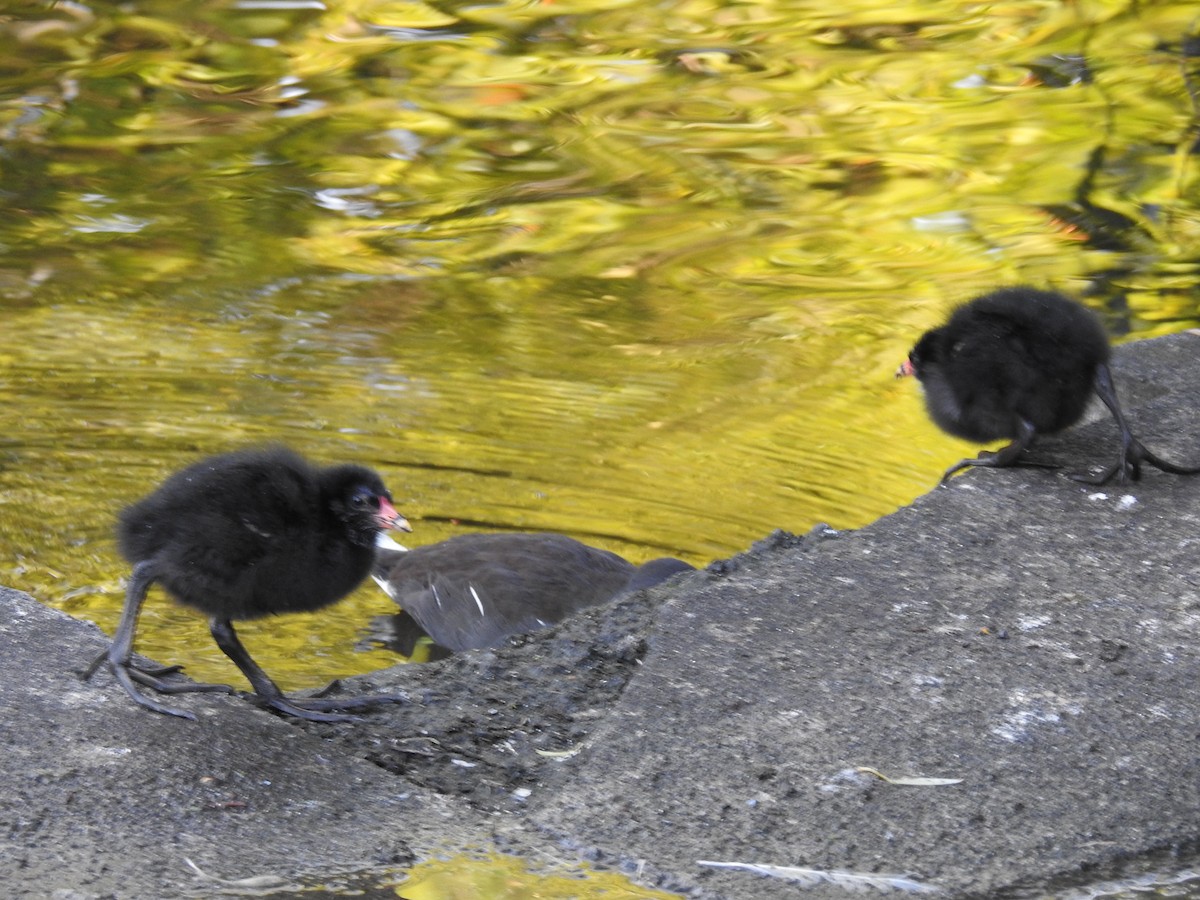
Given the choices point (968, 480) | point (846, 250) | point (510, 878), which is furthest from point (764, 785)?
point (846, 250)

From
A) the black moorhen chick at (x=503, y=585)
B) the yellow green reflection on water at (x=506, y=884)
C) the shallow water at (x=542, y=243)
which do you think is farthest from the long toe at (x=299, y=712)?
the black moorhen chick at (x=503, y=585)

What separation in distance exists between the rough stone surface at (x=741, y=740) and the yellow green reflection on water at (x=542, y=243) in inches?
52.0

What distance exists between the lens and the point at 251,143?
11055 mm

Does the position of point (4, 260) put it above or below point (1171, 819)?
below

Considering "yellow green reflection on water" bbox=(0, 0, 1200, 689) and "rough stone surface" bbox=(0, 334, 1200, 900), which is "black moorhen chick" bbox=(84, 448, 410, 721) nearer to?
"rough stone surface" bbox=(0, 334, 1200, 900)

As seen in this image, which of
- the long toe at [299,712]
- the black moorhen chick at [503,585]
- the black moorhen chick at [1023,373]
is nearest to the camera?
the long toe at [299,712]

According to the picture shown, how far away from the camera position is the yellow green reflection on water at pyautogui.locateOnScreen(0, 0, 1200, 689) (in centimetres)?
661

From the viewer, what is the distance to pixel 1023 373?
4.82 metres

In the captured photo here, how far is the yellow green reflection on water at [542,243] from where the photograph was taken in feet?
21.7

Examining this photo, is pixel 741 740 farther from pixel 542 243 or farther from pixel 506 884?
pixel 542 243

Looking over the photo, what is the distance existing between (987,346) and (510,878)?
2506mm

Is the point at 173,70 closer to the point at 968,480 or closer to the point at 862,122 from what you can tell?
the point at 862,122

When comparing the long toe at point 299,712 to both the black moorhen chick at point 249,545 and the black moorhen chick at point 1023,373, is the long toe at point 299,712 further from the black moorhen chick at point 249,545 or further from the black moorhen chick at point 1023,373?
the black moorhen chick at point 1023,373

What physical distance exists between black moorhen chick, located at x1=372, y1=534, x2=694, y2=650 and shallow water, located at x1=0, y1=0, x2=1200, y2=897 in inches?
9.3
